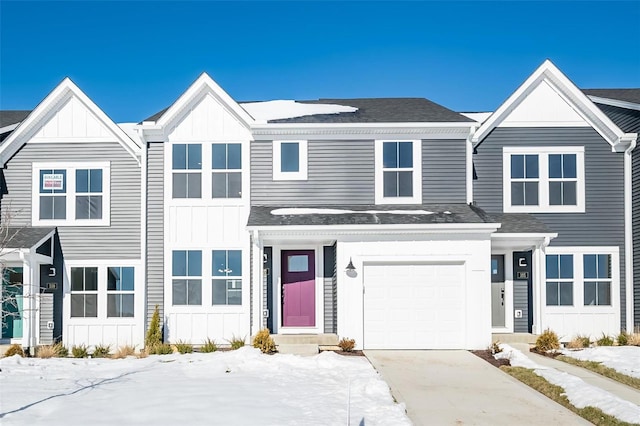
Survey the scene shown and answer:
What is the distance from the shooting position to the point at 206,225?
1656 cm

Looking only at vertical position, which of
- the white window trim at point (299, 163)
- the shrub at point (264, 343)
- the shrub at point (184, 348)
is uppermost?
the white window trim at point (299, 163)

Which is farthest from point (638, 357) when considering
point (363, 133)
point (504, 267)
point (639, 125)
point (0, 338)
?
point (0, 338)

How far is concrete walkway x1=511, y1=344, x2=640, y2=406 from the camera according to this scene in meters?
10.1

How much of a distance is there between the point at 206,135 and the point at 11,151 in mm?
5285

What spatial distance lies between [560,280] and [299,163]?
24.9 feet

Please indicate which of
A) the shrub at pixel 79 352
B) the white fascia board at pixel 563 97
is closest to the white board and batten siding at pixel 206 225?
the shrub at pixel 79 352

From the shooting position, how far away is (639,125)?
56.1 feet

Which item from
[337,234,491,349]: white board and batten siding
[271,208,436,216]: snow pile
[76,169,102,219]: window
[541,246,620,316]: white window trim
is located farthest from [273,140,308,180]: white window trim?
[541,246,620,316]: white window trim

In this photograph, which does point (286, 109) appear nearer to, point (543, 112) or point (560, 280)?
point (543, 112)

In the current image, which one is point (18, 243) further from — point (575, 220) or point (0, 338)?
Result: point (575, 220)

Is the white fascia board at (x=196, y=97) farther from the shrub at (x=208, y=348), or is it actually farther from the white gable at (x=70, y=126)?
the shrub at (x=208, y=348)

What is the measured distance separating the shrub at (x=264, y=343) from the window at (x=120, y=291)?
4372 millimetres

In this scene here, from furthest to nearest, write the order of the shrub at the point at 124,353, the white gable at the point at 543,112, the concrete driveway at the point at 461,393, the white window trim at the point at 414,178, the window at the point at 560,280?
the white gable at the point at 543,112 < the window at the point at 560,280 < the white window trim at the point at 414,178 < the shrub at the point at 124,353 < the concrete driveway at the point at 461,393

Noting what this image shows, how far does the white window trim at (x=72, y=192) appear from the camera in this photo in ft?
56.2
